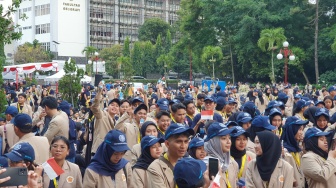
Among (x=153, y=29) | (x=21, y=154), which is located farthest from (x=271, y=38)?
(x=153, y=29)

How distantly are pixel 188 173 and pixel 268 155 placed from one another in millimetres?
1847

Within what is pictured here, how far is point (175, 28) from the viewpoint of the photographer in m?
80.7

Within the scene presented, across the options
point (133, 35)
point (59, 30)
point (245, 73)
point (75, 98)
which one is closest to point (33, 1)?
point (59, 30)

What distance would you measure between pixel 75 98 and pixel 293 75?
28.6m

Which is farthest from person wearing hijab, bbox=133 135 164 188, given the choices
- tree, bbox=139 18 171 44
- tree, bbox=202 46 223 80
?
tree, bbox=139 18 171 44

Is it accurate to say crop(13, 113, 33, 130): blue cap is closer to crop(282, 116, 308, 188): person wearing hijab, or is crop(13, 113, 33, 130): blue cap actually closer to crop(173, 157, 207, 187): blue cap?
crop(282, 116, 308, 188): person wearing hijab

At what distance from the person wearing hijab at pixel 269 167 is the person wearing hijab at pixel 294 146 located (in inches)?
34.7

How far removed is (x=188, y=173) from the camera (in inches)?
153

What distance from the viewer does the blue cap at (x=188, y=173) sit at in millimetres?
3855

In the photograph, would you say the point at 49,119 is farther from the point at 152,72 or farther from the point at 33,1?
the point at 33,1

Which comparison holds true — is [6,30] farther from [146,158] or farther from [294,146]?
[294,146]

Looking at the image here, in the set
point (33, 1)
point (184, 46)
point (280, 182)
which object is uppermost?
point (33, 1)

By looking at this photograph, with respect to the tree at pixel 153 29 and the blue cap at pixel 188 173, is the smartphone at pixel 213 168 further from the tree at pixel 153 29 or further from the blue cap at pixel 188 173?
the tree at pixel 153 29

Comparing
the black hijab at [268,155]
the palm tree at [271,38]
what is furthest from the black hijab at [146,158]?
the palm tree at [271,38]
